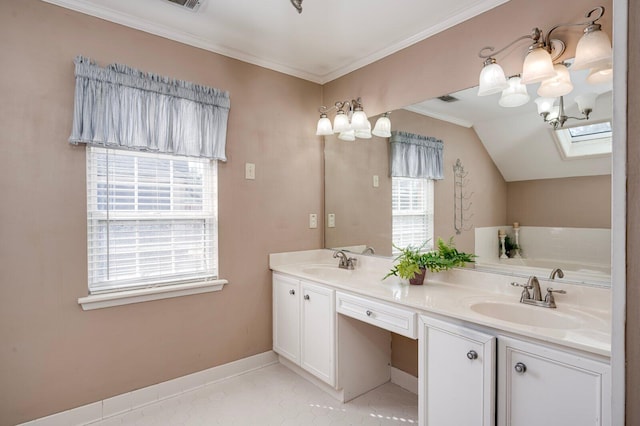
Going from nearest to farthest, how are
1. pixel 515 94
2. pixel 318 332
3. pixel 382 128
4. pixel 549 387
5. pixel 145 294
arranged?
pixel 549 387, pixel 515 94, pixel 145 294, pixel 318 332, pixel 382 128

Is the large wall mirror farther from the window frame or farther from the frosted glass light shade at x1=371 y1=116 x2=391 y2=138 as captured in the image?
the window frame

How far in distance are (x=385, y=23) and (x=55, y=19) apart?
195 centimetres

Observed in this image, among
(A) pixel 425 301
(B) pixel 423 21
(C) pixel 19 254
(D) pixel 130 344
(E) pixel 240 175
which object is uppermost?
(B) pixel 423 21

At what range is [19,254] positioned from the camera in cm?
185

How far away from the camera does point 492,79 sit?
1.81 m

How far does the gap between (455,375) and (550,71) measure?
1.49 metres

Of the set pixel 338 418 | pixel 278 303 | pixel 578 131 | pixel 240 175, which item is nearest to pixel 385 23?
pixel 578 131

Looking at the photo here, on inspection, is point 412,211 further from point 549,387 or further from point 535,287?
point 549,387

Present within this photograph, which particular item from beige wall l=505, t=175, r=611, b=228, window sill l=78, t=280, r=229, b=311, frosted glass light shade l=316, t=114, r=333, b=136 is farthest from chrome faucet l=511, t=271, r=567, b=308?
window sill l=78, t=280, r=229, b=311

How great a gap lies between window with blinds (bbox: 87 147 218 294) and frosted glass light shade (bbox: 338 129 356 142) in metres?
1.07

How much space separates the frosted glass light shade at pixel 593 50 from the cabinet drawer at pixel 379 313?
139 centimetres

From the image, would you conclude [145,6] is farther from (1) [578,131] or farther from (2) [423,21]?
(1) [578,131]

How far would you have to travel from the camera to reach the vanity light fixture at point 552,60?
1.50 metres

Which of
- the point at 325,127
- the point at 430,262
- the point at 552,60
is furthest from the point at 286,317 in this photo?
the point at 552,60
